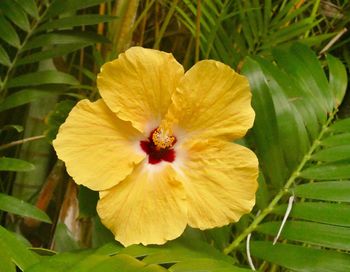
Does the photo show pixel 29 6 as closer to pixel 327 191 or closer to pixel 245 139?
pixel 245 139

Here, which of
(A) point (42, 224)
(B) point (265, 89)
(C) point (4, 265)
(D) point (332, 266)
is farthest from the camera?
(A) point (42, 224)

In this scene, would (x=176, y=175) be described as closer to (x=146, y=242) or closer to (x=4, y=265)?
(x=146, y=242)

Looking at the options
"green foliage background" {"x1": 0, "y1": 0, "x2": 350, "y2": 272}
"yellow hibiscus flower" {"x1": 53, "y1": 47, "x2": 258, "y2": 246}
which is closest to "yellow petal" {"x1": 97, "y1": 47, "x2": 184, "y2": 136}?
"yellow hibiscus flower" {"x1": 53, "y1": 47, "x2": 258, "y2": 246}

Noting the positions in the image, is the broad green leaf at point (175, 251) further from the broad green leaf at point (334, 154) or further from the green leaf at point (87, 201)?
the broad green leaf at point (334, 154)

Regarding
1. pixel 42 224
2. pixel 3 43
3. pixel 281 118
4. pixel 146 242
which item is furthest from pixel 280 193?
pixel 3 43

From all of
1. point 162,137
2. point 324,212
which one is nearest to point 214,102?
point 162,137

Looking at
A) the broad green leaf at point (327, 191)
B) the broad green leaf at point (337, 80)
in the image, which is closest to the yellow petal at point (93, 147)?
the broad green leaf at point (327, 191)
